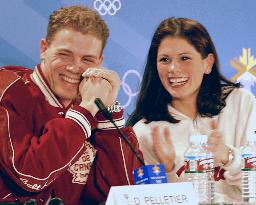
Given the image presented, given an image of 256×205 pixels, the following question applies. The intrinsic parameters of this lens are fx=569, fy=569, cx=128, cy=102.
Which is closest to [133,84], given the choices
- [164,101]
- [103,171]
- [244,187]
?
[164,101]

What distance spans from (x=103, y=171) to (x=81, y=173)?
0.09m

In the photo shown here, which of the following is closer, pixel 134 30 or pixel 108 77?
pixel 108 77

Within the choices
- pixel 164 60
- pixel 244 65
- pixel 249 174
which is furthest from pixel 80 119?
pixel 244 65

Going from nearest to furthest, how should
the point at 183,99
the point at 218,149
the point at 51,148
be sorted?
the point at 51,148
the point at 218,149
the point at 183,99

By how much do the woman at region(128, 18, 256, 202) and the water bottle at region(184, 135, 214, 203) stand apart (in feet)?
1.77

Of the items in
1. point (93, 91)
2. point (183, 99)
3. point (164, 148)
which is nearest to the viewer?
point (93, 91)

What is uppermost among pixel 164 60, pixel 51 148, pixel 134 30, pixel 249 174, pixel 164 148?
pixel 134 30

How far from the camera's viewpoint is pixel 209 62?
2.53 m

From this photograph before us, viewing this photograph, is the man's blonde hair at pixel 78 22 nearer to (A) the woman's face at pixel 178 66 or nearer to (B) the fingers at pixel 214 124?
(A) the woman's face at pixel 178 66

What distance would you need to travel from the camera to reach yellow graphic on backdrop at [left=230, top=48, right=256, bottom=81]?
263cm

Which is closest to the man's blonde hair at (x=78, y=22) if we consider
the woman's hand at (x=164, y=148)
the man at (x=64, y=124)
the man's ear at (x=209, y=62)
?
the man at (x=64, y=124)

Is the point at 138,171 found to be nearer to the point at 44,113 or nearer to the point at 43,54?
the point at 44,113

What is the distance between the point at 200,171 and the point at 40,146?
1.55 ft

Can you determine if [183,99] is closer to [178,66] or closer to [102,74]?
[178,66]
